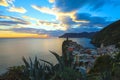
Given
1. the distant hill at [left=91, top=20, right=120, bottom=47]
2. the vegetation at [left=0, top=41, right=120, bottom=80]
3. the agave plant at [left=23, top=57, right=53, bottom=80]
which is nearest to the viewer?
the vegetation at [left=0, top=41, right=120, bottom=80]

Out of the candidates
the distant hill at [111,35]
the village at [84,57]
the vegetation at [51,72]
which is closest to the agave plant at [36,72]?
the vegetation at [51,72]

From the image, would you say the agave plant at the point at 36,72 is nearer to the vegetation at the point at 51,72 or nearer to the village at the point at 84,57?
the vegetation at the point at 51,72

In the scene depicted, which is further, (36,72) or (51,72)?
(51,72)

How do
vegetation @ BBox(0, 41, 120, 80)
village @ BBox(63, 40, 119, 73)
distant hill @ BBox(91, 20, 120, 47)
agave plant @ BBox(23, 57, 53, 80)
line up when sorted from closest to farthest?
vegetation @ BBox(0, 41, 120, 80)
agave plant @ BBox(23, 57, 53, 80)
village @ BBox(63, 40, 119, 73)
distant hill @ BBox(91, 20, 120, 47)

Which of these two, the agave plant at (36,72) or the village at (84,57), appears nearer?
→ the agave plant at (36,72)

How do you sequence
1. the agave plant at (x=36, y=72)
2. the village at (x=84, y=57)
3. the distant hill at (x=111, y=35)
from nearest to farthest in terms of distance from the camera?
the agave plant at (x=36, y=72), the village at (x=84, y=57), the distant hill at (x=111, y=35)

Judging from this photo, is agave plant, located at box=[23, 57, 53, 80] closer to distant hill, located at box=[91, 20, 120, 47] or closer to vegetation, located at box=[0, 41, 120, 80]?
vegetation, located at box=[0, 41, 120, 80]

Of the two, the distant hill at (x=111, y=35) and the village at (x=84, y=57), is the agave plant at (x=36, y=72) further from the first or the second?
the distant hill at (x=111, y=35)

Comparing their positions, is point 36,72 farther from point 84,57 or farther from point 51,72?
point 84,57

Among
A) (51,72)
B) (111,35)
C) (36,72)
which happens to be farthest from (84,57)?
(111,35)

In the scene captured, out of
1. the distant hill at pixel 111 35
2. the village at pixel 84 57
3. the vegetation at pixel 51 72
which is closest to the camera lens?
the vegetation at pixel 51 72

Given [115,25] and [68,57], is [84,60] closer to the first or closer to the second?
[68,57]

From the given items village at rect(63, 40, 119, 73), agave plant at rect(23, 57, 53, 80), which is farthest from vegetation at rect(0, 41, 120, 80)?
village at rect(63, 40, 119, 73)

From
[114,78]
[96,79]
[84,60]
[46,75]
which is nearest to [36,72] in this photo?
[46,75]
